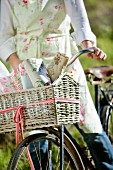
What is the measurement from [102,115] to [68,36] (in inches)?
44.3

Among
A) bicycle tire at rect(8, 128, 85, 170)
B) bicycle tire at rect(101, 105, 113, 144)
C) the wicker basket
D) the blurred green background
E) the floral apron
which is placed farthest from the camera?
the blurred green background

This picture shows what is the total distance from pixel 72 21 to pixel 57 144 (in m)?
0.75

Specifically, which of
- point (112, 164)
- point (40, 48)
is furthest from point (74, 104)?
point (112, 164)

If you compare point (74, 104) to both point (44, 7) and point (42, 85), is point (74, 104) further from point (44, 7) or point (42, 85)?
point (44, 7)

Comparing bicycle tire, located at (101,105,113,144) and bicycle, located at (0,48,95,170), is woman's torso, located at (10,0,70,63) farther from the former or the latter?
bicycle tire, located at (101,105,113,144)

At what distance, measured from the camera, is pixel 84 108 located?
491 cm

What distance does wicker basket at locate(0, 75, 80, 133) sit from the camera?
4.27 metres

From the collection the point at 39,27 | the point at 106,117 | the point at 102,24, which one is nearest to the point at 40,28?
the point at 39,27

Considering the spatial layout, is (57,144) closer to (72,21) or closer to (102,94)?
(72,21)

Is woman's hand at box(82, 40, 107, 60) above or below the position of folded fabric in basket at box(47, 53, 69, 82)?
above

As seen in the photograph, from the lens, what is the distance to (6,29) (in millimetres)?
4809

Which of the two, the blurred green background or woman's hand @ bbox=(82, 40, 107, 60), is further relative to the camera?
the blurred green background

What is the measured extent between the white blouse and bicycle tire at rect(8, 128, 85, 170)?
1.79 ft

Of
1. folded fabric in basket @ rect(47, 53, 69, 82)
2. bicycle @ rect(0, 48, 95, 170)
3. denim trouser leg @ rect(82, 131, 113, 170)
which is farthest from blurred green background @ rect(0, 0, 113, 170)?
folded fabric in basket @ rect(47, 53, 69, 82)
